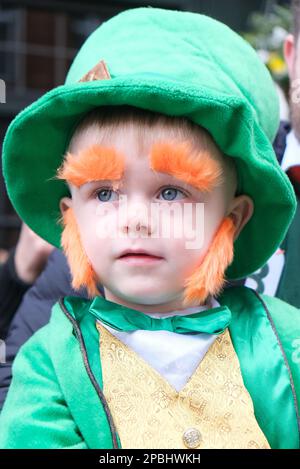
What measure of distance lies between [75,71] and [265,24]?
7.23 ft

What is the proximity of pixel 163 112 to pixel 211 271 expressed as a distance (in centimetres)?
27

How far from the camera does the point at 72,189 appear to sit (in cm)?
124

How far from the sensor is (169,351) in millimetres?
1177

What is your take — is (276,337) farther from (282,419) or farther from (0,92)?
(0,92)

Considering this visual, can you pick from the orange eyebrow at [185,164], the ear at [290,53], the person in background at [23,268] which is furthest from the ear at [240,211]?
the person in background at [23,268]

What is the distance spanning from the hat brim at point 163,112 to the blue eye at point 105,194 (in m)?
0.14

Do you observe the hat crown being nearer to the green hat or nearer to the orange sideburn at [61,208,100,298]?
the green hat

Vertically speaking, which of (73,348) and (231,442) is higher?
(73,348)

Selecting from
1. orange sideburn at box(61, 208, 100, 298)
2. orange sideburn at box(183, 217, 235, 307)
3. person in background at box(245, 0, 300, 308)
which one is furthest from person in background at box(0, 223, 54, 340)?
orange sideburn at box(183, 217, 235, 307)

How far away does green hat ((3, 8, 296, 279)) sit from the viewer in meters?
1.12

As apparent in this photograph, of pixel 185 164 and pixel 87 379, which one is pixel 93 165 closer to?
pixel 185 164

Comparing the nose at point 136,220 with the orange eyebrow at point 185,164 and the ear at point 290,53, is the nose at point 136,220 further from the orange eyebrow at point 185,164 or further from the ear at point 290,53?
the ear at point 290,53

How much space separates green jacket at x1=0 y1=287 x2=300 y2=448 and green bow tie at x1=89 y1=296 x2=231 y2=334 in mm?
36
